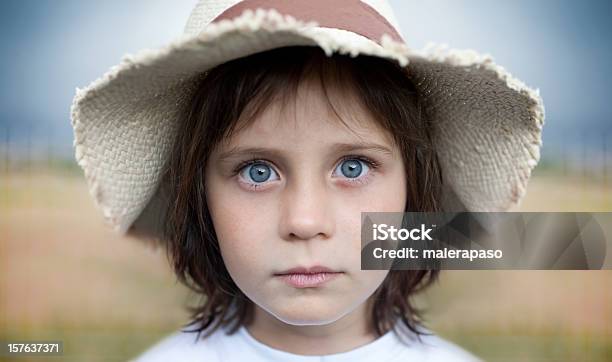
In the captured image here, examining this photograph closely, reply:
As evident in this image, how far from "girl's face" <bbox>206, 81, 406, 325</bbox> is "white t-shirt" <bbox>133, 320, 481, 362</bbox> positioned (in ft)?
0.35

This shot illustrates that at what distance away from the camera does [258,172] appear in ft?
2.42

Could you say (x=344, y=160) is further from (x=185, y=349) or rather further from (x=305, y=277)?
(x=185, y=349)

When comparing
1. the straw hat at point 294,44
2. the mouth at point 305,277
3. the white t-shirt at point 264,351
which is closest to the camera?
the straw hat at point 294,44

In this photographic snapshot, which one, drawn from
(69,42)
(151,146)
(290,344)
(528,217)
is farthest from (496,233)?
(69,42)

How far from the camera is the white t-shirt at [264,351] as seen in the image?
2.79 ft

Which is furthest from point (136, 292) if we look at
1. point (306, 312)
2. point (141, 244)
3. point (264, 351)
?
point (306, 312)

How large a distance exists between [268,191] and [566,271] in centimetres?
40

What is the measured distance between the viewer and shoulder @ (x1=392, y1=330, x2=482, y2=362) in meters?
0.88

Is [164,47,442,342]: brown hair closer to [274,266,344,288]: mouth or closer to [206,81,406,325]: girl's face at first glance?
[206,81,406,325]: girl's face

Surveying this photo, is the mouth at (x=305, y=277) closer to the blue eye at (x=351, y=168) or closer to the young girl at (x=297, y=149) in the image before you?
the young girl at (x=297, y=149)

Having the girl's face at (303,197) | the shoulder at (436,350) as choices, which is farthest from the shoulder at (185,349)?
the shoulder at (436,350)

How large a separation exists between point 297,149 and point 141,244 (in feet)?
1.24

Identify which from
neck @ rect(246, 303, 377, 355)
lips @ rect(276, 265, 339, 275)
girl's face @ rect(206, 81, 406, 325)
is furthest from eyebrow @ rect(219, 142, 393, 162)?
neck @ rect(246, 303, 377, 355)

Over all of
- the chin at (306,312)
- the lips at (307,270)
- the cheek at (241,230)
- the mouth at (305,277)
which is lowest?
the chin at (306,312)
